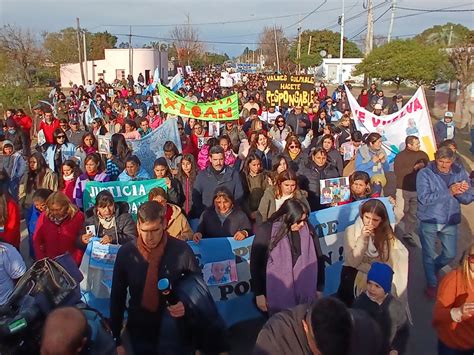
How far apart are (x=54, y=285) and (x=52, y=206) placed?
6.50ft

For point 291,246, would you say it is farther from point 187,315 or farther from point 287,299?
point 187,315

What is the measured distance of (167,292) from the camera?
2.81 metres

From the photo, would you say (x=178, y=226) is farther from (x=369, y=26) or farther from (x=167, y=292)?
(x=369, y=26)

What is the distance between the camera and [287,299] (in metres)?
3.72

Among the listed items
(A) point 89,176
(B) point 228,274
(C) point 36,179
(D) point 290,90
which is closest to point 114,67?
(D) point 290,90

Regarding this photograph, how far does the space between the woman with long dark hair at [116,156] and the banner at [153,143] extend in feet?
1.40

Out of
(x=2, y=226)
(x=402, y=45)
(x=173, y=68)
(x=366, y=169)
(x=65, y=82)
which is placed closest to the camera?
(x=2, y=226)

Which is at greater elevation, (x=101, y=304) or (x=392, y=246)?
(x=392, y=246)

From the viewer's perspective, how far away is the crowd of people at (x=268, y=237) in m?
2.42

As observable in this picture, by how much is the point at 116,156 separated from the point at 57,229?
3.45 metres

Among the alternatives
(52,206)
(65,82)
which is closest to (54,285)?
(52,206)

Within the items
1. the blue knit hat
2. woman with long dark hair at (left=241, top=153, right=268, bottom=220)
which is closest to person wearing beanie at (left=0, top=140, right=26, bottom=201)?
woman with long dark hair at (left=241, top=153, right=268, bottom=220)

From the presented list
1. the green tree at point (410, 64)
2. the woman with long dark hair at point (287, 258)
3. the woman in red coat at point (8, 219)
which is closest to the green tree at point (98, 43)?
the green tree at point (410, 64)

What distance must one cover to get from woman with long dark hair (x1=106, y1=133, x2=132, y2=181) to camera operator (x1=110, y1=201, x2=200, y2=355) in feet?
14.0
